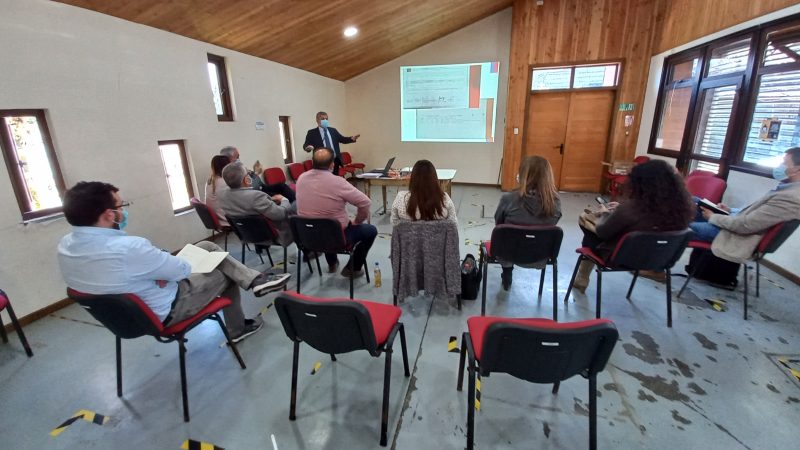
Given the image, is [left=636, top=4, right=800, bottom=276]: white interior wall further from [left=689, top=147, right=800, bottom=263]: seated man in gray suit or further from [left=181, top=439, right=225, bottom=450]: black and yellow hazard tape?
[left=181, top=439, right=225, bottom=450]: black and yellow hazard tape

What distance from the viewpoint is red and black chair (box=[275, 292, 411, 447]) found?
134cm

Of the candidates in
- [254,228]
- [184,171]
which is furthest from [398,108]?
[254,228]

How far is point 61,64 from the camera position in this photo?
259 cm

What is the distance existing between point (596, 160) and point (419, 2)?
4.29 m

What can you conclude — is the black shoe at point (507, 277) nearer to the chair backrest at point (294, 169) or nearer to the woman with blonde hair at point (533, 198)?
the woman with blonde hair at point (533, 198)

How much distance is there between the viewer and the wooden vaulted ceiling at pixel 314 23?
3.15 metres

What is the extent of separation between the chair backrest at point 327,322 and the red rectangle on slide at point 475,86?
20.7ft

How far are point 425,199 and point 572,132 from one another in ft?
17.7

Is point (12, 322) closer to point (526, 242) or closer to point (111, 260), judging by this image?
point (111, 260)

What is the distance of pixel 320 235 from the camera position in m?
2.60

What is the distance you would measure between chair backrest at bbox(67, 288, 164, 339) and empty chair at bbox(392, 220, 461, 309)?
140 cm

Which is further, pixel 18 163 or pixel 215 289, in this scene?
pixel 18 163

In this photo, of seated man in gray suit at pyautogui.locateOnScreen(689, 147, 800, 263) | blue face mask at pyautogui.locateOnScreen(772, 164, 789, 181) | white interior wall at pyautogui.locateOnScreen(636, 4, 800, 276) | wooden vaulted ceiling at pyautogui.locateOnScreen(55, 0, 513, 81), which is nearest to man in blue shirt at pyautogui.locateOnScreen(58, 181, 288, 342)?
wooden vaulted ceiling at pyautogui.locateOnScreen(55, 0, 513, 81)

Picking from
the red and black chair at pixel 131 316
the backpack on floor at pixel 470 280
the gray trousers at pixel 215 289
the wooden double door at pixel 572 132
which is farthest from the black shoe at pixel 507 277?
the wooden double door at pixel 572 132
